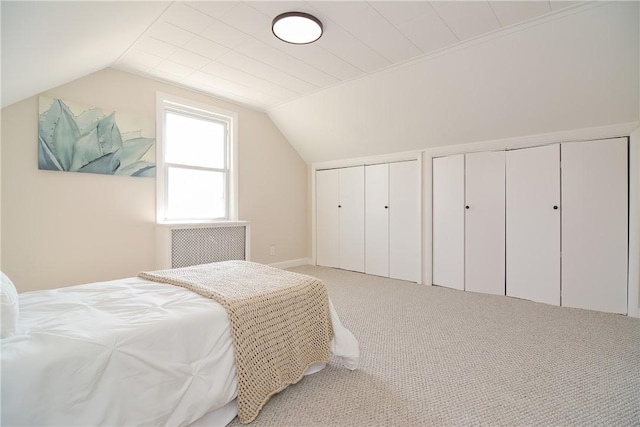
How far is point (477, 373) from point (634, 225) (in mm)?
2199

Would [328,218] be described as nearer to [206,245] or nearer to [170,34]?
[206,245]

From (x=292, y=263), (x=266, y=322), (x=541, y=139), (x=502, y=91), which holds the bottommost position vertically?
(x=292, y=263)

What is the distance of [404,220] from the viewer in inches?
160

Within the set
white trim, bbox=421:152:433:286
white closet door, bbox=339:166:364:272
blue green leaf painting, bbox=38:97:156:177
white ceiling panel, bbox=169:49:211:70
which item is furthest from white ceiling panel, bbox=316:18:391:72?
blue green leaf painting, bbox=38:97:156:177

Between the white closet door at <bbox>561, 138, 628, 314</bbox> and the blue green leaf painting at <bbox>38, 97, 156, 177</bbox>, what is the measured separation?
4.28 meters

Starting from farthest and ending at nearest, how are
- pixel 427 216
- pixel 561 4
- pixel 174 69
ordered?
Result: 1. pixel 427 216
2. pixel 174 69
3. pixel 561 4

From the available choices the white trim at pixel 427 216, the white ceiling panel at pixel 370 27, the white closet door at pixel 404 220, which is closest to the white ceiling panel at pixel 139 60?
the white ceiling panel at pixel 370 27

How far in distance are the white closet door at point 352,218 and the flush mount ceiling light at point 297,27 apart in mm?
2355

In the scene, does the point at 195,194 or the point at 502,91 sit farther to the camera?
the point at 195,194

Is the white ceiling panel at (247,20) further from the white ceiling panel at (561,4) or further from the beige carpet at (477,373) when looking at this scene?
the beige carpet at (477,373)

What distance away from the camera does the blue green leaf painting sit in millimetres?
2594

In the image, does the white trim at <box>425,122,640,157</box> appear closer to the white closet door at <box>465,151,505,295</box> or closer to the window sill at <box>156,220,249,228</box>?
the white closet door at <box>465,151,505,295</box>

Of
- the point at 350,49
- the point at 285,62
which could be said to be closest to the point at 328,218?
the point at 285,62

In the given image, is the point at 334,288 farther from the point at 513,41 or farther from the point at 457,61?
the point at 513,41
